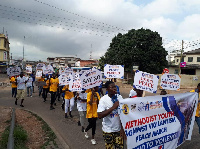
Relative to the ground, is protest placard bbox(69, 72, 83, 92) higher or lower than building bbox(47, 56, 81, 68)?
lower

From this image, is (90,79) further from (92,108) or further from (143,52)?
(143,52)

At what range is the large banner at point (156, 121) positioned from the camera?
135 inches

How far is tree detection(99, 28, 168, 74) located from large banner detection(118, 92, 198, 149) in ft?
86.3

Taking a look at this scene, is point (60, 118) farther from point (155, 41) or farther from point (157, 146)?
point (155, 41)

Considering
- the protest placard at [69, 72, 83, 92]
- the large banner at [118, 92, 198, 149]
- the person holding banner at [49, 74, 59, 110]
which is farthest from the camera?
the person holding banner at [49, 74, 59, 110]

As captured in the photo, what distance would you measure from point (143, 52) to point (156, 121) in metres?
27.8

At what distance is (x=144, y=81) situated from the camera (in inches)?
237

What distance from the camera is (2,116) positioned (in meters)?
8.40

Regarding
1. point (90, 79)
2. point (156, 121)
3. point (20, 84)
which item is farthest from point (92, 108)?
point (20, 84)

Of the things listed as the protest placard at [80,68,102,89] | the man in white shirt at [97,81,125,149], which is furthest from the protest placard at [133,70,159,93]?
the man in white shirt at [97,81,125,149]

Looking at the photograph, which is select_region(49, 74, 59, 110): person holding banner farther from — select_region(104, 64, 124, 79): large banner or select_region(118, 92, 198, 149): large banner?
select_region(118, 92, 198, 149): large banner

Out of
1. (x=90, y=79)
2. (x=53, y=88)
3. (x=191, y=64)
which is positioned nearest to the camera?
(x=90, y=79)

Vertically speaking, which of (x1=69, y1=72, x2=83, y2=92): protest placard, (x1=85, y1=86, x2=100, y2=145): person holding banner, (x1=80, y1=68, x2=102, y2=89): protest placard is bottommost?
(x1=85, y1=86, x2=100, y2=145): person holding banner

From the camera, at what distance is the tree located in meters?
30.7
